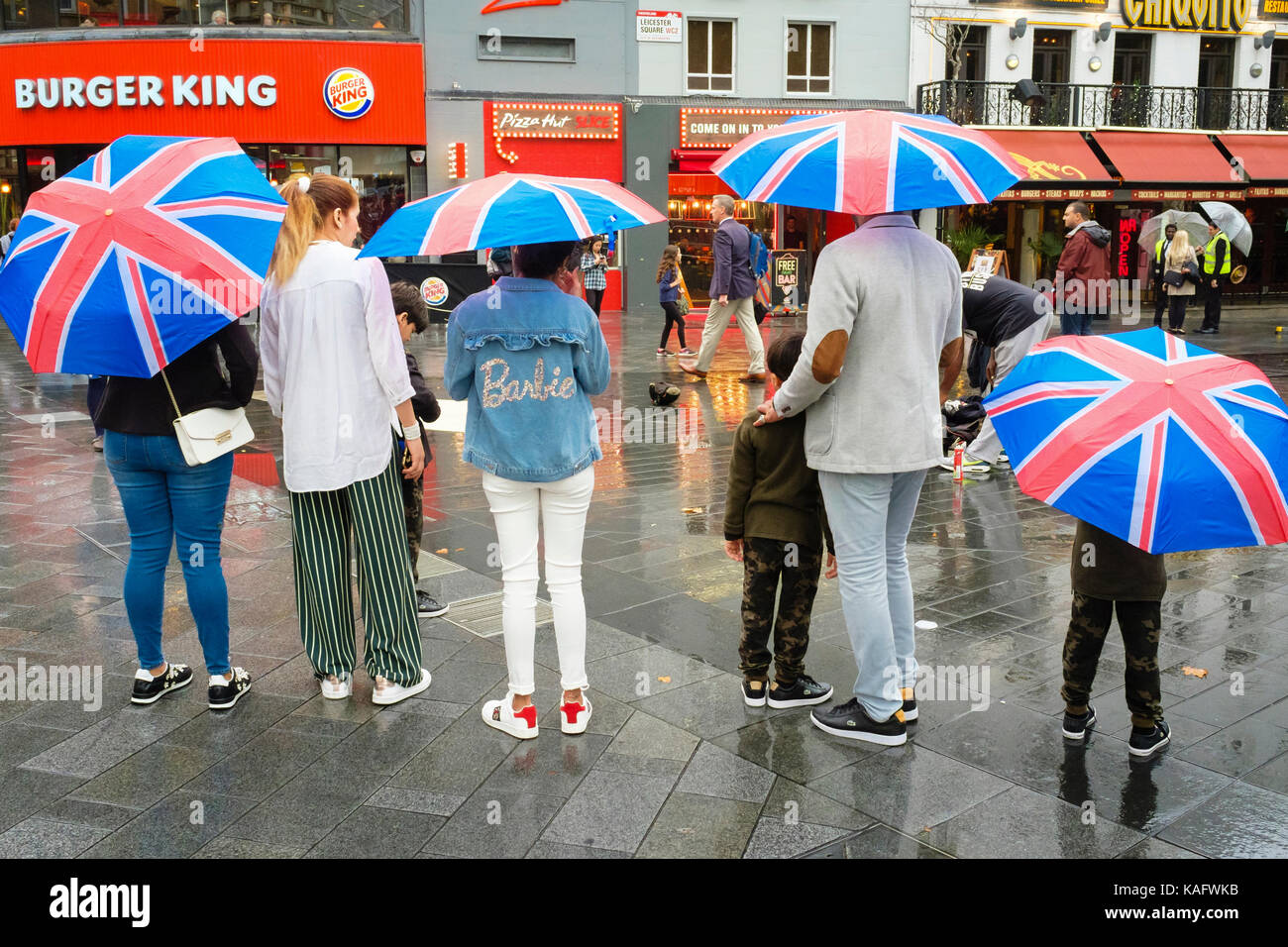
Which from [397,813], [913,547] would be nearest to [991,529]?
[913,547]

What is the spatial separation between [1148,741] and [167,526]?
3.58 metres

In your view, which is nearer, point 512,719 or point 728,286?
point 512,719

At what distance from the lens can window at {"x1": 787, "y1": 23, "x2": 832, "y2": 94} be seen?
24062 mm

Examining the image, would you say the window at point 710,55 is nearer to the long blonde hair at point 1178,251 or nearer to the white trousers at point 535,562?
the long blonde hair at point 1178,251

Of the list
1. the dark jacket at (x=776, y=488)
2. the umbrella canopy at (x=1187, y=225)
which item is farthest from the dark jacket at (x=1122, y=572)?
the umbrella canopy at (x=1187, y=225)

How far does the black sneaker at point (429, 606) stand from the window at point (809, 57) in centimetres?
2069

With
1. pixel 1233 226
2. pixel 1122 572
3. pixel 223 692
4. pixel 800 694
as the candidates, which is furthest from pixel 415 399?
pixel 1233 226

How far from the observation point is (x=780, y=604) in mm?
4398

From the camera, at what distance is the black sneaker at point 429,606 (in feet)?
18.0

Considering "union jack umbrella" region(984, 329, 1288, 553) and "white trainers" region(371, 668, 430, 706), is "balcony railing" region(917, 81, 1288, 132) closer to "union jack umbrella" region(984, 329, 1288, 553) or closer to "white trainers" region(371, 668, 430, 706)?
"union jack umbrella" region(984, 329, 1288, 553)

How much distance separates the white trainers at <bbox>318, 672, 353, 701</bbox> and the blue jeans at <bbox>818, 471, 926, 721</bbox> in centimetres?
191

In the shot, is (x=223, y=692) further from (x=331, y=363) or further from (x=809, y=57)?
(x=809, y=57)

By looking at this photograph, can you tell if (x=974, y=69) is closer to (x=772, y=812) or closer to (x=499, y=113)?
(x=499, y=113)

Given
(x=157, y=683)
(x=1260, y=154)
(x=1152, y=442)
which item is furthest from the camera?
(x=1260, y=154)
